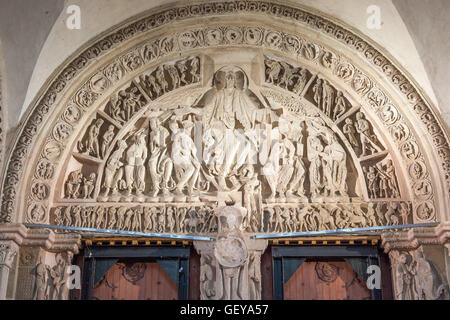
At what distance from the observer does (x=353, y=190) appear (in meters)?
10.6

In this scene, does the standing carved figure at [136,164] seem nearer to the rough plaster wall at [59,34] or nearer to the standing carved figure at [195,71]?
the standing carved figure at [195,71]

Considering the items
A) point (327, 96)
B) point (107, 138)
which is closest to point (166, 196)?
point (107, 138)

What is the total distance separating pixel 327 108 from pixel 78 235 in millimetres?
4162

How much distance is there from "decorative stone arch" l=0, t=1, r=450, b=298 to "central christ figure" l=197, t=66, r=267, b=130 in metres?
0.08

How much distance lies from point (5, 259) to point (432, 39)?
658 centimetres

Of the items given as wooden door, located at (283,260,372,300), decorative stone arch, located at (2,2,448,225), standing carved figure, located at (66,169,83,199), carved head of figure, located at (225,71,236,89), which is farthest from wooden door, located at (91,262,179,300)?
carved head of figure, located at (225,71,236,89)

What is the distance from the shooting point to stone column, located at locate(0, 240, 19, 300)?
948cm

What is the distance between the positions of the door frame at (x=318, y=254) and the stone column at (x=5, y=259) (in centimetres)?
357

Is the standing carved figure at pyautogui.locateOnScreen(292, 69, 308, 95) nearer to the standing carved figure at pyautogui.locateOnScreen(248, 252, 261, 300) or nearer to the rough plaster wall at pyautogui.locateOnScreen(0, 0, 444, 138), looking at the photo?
the rough plaster wall at pyautogui.locateOnScreen(0, 0, 444, 138)

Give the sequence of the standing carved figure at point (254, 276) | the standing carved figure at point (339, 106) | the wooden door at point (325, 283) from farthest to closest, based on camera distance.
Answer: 1. the standing carved figure at point (339, 106)
2. the wooden door at point (325, 283)
3. the standing carved figure at point (254, 276)

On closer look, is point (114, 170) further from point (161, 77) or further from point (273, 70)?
point (273, 70)

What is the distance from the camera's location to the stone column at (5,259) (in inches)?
373


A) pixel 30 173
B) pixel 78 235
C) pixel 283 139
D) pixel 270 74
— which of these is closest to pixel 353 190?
pixel 283 139

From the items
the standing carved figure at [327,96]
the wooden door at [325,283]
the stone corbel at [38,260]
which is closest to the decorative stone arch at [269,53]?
the standing carved figure at [327,96]
